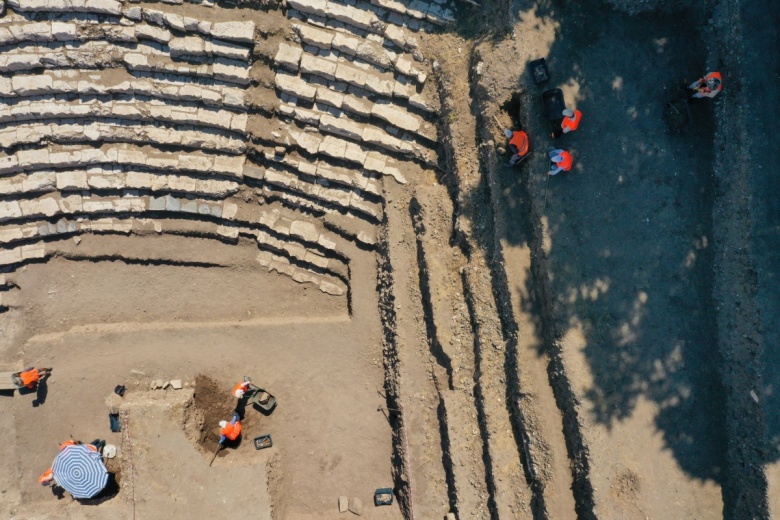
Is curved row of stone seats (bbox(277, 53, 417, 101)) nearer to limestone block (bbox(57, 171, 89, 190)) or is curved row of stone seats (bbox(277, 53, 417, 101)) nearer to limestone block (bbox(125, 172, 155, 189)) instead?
limestone block (bbox(125, 172, 155, 189))

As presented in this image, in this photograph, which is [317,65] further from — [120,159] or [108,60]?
[120,159]

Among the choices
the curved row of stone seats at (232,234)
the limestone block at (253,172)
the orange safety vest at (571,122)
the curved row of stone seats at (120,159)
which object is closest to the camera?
the orange safety vest at (571,122)

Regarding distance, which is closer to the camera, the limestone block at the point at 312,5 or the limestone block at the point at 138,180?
the limestone block at the point at 312,5

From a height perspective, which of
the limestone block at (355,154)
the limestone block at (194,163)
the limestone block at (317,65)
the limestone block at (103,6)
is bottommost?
the limestone block at (355,154)

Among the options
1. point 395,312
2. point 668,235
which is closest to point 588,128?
point 668,235

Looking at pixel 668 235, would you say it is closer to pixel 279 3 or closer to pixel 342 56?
pixel 342 56

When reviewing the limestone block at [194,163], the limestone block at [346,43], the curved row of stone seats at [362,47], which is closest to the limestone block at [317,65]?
the curved row of stone seats at [362,47]

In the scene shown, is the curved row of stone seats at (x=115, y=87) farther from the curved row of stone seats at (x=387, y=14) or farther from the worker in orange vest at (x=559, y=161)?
the worker in orange vest at (x=559, y=161)
